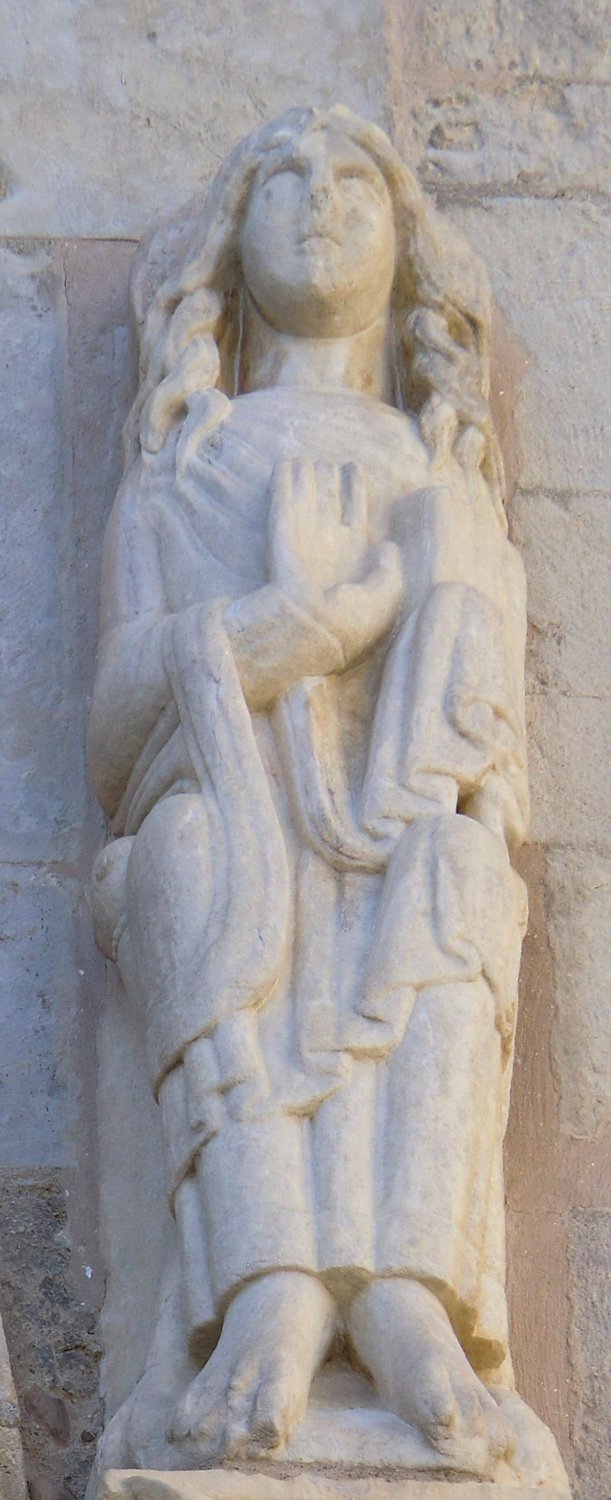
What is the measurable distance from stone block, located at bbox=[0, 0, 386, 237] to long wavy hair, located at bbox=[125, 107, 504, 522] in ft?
1.33

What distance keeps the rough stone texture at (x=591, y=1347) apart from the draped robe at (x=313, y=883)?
1.08 feet

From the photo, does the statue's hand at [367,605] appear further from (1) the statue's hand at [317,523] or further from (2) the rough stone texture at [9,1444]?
(2) the rough stone texture at [9,1444]

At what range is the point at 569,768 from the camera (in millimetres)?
3795

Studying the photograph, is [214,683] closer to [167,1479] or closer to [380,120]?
[167,1479]

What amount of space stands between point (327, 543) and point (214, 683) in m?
0.29

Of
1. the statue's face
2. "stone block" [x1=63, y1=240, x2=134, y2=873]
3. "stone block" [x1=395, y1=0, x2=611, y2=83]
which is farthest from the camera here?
"stone block" [x1=395, y1=0, x2=611, y2=83]

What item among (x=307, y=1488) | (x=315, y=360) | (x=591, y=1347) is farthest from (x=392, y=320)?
(x=307, y=1488)

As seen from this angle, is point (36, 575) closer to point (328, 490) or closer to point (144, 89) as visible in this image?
point (328, 490)

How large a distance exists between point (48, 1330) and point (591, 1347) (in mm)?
685

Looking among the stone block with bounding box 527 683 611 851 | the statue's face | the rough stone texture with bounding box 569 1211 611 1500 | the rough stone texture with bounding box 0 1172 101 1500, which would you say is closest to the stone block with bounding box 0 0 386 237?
the statue's face

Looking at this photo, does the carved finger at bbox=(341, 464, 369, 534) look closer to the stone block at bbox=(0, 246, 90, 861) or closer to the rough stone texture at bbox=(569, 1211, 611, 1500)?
the stone block at bbox=(0, 246, 90, 861)

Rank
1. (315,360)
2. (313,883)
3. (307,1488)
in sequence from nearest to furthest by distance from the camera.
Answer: (307,1488) → (313,883) → (315,360)

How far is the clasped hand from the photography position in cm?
326

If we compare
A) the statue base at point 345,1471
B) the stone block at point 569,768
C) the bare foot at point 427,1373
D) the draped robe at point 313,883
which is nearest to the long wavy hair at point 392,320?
the draped robe at point 313,883
